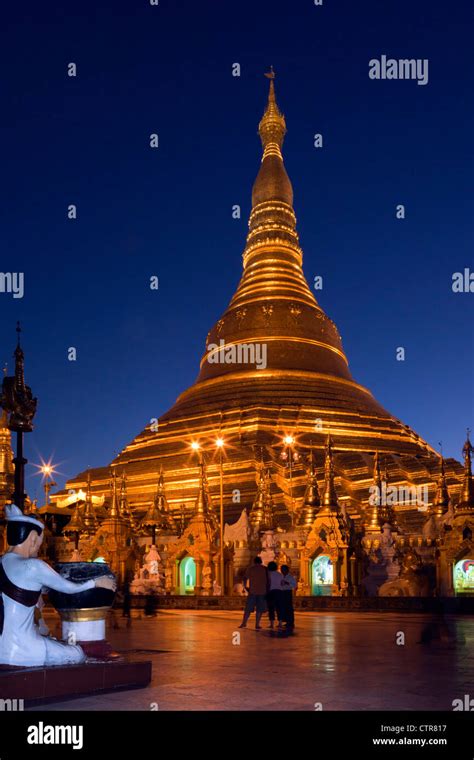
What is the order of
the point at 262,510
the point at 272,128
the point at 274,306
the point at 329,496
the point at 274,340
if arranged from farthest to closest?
the point at 272,128 → the point at 274,306 → the point at 274,340 → the point at 262,510 → the point at 329,496

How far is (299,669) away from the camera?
33.5 feet

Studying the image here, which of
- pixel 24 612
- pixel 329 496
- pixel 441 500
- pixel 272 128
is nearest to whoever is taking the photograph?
pixel 24 612

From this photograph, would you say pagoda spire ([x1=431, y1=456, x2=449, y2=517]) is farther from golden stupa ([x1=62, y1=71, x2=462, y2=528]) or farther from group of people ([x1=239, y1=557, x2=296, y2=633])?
group of people ([x1=239, y1=557, x2=296, y2=633])

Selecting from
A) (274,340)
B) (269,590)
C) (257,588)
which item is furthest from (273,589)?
(274,340)

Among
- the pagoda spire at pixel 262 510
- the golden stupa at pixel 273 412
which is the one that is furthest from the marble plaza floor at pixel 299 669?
the golden stupa at pixel 273 412

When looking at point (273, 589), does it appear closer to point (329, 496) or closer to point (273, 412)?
point (329, 496)

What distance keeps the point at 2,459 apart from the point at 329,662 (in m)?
42.9

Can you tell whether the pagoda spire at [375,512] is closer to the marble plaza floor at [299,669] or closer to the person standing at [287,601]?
the person standing at [287,601]

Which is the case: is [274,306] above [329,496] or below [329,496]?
above

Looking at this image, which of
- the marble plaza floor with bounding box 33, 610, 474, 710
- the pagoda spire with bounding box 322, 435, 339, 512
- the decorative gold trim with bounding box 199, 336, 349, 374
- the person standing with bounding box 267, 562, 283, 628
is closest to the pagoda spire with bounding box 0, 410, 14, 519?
the pagoda spire with bounding box 322, 435, 339, 512

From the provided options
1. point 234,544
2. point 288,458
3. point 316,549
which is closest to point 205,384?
point 288,458

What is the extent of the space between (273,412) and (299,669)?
47.4 meters

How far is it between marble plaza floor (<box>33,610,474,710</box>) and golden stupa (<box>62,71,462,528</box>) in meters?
27.2
